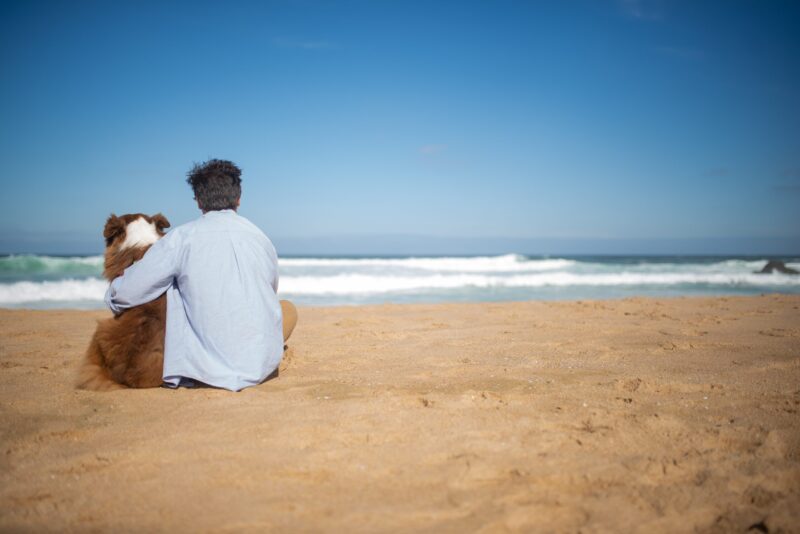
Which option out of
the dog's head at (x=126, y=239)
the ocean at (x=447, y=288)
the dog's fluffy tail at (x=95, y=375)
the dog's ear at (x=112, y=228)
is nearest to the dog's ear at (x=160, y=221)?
the dog's head at (x=126, y=239)

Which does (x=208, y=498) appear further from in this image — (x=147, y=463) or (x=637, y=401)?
(x=637, y=401)

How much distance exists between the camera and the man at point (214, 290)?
313 cm

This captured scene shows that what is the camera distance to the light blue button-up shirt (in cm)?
312

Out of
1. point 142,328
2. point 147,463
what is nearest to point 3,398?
point 142,328

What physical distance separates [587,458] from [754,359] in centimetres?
314

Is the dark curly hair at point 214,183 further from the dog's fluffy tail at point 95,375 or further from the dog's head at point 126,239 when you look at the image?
the dog's fluffy tail at point 95,375

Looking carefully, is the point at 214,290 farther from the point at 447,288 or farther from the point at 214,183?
the point at 447,288

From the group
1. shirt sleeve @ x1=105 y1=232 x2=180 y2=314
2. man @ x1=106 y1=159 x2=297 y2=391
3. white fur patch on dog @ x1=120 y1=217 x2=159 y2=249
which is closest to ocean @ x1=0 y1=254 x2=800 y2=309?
white fur patch on dog @ x1=120 y1=217 x2=159 y2=249

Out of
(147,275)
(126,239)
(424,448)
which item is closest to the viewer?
(424,448)

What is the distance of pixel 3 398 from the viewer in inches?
128

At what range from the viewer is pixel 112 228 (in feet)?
11.5

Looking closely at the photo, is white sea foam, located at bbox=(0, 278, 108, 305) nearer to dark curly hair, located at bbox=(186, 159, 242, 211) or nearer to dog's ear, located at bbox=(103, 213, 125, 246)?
dog's ear, located at bbox=(103, 213, 125, 246)

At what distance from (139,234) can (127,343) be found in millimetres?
805

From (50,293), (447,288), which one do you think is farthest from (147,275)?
(447,288)
